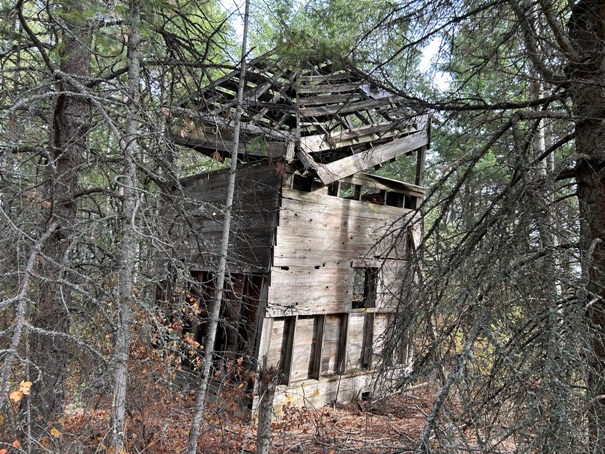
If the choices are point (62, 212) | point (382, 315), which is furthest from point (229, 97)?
A: point (382, 315)

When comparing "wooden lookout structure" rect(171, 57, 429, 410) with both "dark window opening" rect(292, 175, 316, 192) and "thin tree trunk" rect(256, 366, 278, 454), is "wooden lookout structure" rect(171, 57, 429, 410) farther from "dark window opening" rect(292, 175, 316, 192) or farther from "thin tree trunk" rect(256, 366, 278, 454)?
"thin tree trunk" rect(256, 366, 278, 454)

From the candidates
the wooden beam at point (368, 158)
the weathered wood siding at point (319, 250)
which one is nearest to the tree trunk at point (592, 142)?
the wooden beam at point (368, 158)

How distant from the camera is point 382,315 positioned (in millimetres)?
9203

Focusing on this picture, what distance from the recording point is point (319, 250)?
309 inches

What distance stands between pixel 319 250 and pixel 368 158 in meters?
1.97

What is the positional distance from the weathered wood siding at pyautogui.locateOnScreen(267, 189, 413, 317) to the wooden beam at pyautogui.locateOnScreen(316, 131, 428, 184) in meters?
0.72

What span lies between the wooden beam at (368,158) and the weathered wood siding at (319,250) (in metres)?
0.72

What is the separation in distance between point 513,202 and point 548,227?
0.60 meters

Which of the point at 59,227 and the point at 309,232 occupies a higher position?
the point at 309,232

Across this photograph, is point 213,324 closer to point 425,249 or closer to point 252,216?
point 425,249

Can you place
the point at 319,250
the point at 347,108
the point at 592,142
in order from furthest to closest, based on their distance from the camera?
the point at 319,250 → the point at 347,108 → the point at 592,142

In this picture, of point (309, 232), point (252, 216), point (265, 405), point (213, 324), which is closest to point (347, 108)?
point (309, 232)

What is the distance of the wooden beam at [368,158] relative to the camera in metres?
7.00

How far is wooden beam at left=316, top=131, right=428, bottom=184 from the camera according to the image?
700cm
